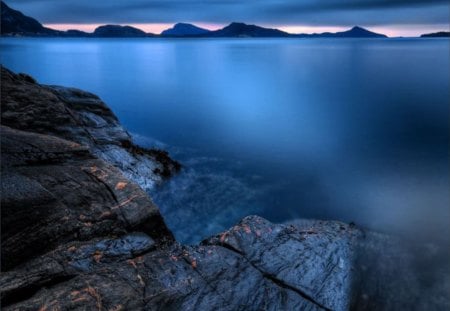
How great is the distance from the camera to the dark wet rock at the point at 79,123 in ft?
40.8

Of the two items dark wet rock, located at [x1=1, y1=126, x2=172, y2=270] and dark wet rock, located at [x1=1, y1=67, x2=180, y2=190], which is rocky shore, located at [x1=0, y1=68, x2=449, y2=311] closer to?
dark wet rock, located at [x1=1, y1=126, x2=172, y2=270]

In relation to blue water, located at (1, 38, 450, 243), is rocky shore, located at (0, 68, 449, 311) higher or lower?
higher

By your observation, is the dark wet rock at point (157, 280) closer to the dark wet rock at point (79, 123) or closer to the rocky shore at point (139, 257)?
the rocky shore at point (139, 257)

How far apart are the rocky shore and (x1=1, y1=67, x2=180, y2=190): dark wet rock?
3126 mm

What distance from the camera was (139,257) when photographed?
7695 millimetres

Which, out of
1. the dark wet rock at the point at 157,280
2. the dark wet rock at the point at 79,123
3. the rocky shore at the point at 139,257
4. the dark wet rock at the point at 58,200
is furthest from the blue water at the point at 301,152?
the dark wet rock at the point at 157,280

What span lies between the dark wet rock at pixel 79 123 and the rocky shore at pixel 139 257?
10.3 feet

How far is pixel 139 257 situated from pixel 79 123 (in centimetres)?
902

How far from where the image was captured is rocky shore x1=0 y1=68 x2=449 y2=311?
656cm

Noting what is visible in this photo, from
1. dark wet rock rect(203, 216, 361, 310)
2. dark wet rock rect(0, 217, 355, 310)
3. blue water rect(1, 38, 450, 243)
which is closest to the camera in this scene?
dark wet rock rect(0, 217, 355, 310)

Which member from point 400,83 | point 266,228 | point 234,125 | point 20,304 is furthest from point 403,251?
point 400,83

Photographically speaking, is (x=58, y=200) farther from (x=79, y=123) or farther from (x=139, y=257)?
(x=79, y=123)

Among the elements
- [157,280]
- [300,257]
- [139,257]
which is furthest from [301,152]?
[157,280]

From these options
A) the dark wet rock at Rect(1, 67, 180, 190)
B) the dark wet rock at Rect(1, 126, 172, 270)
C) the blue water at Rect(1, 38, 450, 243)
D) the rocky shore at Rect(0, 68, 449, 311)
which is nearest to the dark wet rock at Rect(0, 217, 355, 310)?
the rocky shore at Rect(0, 68, 449, 311)
